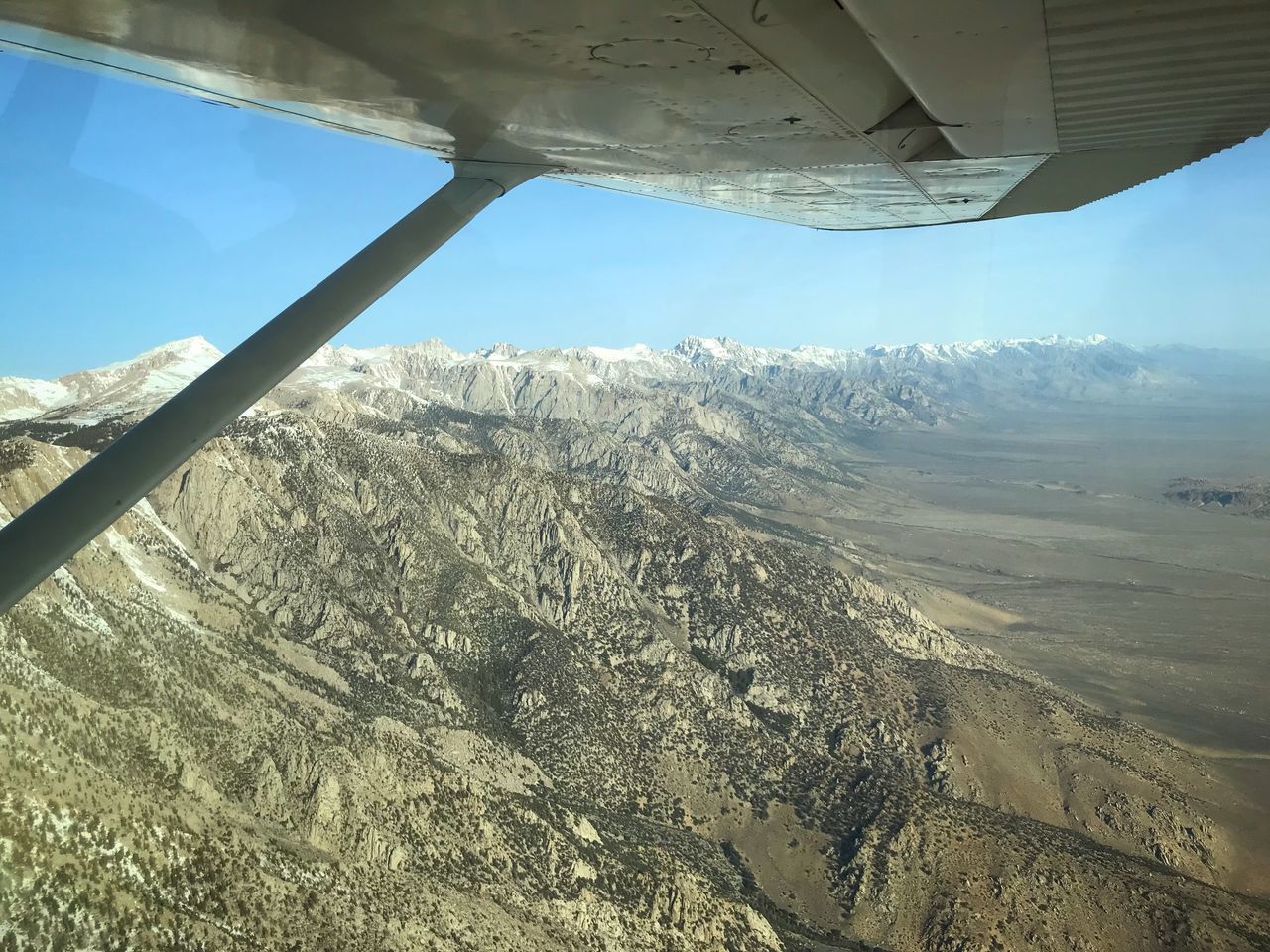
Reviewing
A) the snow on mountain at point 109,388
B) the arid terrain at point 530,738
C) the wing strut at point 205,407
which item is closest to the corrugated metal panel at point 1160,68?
the wing strut at point 205,407

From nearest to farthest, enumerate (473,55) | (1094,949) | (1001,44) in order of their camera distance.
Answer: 1. (1001,44)
2. (473,55)
3. (1094,949)

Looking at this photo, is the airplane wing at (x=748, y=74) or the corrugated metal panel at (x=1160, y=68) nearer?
the corrugated metal panel at (x=1160, y=68)

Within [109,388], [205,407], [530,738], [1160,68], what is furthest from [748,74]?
[109,388]

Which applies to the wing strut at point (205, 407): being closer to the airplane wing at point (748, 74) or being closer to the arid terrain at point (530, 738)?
the airplane wing at point (748, 74)

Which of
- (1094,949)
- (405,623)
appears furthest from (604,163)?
(405,623)

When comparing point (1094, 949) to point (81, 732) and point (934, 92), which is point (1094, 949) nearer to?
point (81, 732)

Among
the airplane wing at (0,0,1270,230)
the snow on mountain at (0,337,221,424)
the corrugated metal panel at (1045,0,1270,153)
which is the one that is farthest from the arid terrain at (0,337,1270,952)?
the corrugated metal panel at (1045,0,1270,153)
